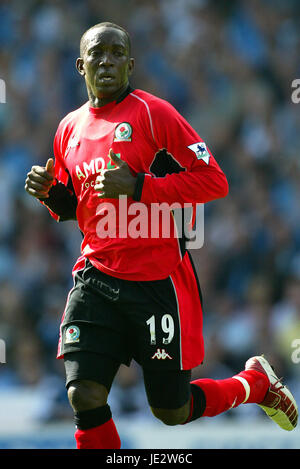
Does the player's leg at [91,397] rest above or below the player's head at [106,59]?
below

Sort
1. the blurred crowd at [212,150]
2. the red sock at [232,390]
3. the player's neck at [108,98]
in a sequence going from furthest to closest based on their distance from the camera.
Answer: the blurred crowd at [212,150], the red sock at [232,390], the player's neck at [108,98]

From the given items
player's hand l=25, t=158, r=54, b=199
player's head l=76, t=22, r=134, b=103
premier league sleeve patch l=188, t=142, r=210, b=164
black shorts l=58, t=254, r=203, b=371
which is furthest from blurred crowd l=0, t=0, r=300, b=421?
player's head l=76, t=22, r=134, b=103

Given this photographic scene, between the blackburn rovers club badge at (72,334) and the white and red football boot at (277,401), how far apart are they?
4.37ft

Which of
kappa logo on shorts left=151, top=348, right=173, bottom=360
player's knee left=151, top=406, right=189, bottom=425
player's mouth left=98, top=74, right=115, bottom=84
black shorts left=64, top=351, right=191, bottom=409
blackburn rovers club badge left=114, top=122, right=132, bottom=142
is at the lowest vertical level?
player's knee left=151, top=406, right=189, bottom=425

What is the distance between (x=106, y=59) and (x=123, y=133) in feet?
1.22

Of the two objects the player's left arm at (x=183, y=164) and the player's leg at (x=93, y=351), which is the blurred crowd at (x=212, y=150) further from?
the player's left arm at (x=183, y=164)

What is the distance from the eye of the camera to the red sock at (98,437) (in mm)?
3826

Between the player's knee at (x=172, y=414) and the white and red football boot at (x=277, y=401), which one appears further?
the white and red football boot at (x=277, y=401)

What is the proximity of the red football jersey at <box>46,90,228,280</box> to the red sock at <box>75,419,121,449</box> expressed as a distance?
28.1 inches

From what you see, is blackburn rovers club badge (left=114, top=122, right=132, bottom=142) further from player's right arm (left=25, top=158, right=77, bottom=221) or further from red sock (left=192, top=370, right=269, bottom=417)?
red sock (left=192, top=370, right=269, bottom=417)

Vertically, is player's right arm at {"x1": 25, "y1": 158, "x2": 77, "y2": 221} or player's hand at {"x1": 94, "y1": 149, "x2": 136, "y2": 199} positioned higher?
player's right arm at {"x1": 25, "y1": 158, "x2": 77, "y2": 221}

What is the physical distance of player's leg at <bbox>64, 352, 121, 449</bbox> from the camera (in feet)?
12.4

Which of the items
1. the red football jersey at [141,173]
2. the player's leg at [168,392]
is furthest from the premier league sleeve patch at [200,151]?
the player's leg at [168,392]

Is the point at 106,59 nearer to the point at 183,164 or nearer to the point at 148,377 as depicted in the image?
the point at 183,164
